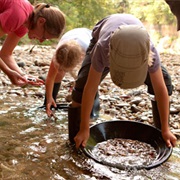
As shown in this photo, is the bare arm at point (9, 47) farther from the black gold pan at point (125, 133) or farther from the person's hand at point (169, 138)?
the person's hand at point (169, 138)

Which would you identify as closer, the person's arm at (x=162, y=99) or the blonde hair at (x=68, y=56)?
the person's arm at (x=162, y=99)

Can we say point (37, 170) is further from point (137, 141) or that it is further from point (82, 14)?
point (82, 14)

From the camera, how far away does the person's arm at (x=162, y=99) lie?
4.85 ft

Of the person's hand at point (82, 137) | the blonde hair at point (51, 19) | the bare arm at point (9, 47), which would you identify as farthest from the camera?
the bare arm at point (9, 47)

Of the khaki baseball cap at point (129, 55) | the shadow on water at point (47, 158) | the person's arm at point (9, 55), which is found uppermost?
the khaki baseball cap at point (129, 55)

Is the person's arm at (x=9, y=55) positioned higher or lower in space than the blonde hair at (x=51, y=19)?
lower

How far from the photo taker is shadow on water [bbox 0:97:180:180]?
4.58ft

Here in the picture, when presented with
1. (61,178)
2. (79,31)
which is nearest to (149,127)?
(61,178)

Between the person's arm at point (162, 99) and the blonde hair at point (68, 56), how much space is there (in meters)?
0.52

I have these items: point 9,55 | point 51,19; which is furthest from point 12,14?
point 9,55

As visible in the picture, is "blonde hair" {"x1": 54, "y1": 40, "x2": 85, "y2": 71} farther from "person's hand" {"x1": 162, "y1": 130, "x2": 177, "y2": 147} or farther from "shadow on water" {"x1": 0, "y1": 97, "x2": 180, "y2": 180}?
"person's hand" {"x1": 162, "y1": 130, "x2": 177, "y2": 147}

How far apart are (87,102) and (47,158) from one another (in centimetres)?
34

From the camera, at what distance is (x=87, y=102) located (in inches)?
59.1

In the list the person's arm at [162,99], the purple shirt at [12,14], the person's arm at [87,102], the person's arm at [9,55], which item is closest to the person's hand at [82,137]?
the person's arm at [87,102]
